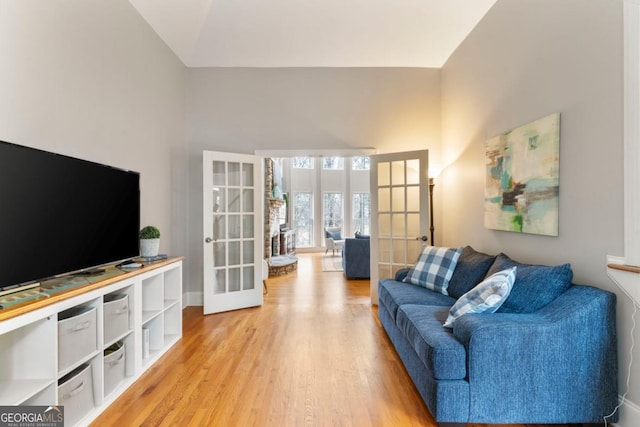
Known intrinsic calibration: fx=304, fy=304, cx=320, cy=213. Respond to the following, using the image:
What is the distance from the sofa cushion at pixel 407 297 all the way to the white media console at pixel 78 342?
2048 millimetres

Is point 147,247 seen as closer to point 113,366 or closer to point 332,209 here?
point 113,366

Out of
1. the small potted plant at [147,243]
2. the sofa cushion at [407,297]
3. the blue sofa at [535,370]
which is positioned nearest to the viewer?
the blue sofa at [535,370]

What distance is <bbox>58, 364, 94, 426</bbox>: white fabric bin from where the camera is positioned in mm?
1649

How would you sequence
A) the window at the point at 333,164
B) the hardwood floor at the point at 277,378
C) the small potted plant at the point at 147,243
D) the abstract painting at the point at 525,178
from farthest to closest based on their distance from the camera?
the window at the point at 333,164 < the small potted plant at the point at 147,243 < the abstract painting at the point at 525,178 < the hardwood floor at the point at 277,378

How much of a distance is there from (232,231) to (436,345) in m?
2.98

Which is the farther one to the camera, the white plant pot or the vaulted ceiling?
the vaulted ceiling

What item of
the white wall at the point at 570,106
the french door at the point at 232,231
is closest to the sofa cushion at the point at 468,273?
the white wall at the point at 570,106

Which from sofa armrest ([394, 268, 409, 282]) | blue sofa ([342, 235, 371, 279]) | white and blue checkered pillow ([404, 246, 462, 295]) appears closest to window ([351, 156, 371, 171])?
blue sofa ([342, 235, 371, 279])

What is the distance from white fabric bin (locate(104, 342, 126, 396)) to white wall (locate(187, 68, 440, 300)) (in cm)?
277

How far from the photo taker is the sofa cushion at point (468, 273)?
8.63 feet

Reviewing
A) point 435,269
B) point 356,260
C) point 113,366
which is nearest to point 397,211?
point 435,269

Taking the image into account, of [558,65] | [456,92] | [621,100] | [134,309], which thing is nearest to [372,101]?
[456,92]

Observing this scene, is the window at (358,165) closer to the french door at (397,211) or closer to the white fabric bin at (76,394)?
the french door at (397,211)

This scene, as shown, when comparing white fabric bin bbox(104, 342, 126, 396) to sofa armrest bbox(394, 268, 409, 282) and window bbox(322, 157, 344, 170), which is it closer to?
sofa armrest bbox(394, 268, 409, 282)
